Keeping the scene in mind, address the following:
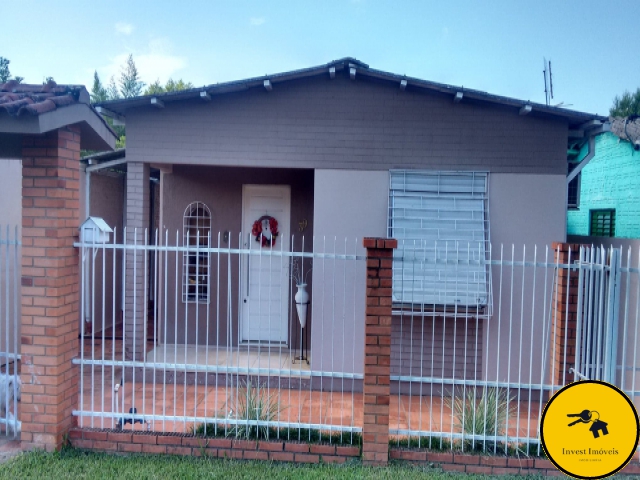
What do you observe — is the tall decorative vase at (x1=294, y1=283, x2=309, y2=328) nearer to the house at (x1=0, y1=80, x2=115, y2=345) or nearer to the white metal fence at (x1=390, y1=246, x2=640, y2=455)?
the white metal fence at (x1=390, y1=246, x2=640, y2=455)

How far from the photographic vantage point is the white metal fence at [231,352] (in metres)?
4.70

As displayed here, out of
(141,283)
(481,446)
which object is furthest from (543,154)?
(141,283)

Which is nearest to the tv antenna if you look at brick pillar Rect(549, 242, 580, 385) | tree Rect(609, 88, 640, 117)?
tree Rect(609, 88, 640, 117)

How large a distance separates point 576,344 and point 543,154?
333 cm

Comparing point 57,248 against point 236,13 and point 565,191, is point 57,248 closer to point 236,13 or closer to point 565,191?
point 565,191

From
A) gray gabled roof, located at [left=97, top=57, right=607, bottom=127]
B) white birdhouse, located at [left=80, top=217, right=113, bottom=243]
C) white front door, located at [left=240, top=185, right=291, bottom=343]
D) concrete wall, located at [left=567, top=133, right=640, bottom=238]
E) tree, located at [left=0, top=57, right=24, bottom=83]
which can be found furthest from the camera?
tree, located at [left=0, top=57, right=24, bottom=83]

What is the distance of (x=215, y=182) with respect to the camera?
8.78 meters

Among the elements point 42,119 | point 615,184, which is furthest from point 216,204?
point 615,184

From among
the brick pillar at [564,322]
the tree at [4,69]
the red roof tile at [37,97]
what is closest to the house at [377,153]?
the brick pillar at [564,322]

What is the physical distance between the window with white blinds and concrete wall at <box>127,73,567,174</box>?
230 millimetres

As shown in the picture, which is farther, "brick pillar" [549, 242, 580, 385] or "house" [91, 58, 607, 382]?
"house" [91, 58, 607, 382]

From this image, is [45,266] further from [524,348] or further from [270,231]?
[524,348]

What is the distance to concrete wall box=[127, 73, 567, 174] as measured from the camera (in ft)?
23.2

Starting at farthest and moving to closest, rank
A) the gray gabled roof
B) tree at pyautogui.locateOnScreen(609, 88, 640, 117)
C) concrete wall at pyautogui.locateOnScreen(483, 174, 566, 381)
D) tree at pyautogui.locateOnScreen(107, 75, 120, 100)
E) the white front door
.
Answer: tree at pyautogui.locateOnScreen(107, 75, 120, 100) → tree at pyautogui.locateOnScreen(609, 88, 640, 117) → the white front door → concrete wall at pyautogui.locateOnScreen(483, 174, 566, 381) → the gray gabled roof
